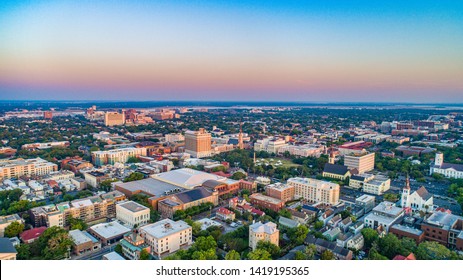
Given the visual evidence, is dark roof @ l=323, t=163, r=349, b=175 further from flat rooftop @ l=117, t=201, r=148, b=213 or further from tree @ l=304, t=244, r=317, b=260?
flat rooftop @ l=117, t=201, r=148, b=213

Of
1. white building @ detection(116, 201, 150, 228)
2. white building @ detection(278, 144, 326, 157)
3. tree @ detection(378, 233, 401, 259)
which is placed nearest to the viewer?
tree @ detection(378, 233, 401, 259)

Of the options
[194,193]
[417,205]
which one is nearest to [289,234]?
[194,193]

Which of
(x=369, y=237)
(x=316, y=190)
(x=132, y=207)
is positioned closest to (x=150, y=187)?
(x=132, y=207)

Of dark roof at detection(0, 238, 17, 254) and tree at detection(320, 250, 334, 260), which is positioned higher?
dark roof at detection(0, 238, 17, 254)

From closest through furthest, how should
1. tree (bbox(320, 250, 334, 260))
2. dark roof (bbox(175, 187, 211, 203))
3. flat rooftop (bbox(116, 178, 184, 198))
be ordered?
tree (bbox(320, 250, 334, 260)), dark roof (bbox(175, 187, 211, 203)), flat rooftop (bbox(116, 178, 184, 198))

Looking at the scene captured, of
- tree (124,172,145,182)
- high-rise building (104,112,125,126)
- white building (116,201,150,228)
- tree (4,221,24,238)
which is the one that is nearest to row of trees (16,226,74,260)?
tree (4,221,24,238)

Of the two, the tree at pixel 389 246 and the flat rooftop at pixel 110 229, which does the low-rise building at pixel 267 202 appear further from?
the flat rooftop at pixel 110 229

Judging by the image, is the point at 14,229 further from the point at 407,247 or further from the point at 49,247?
the point at 407,247
